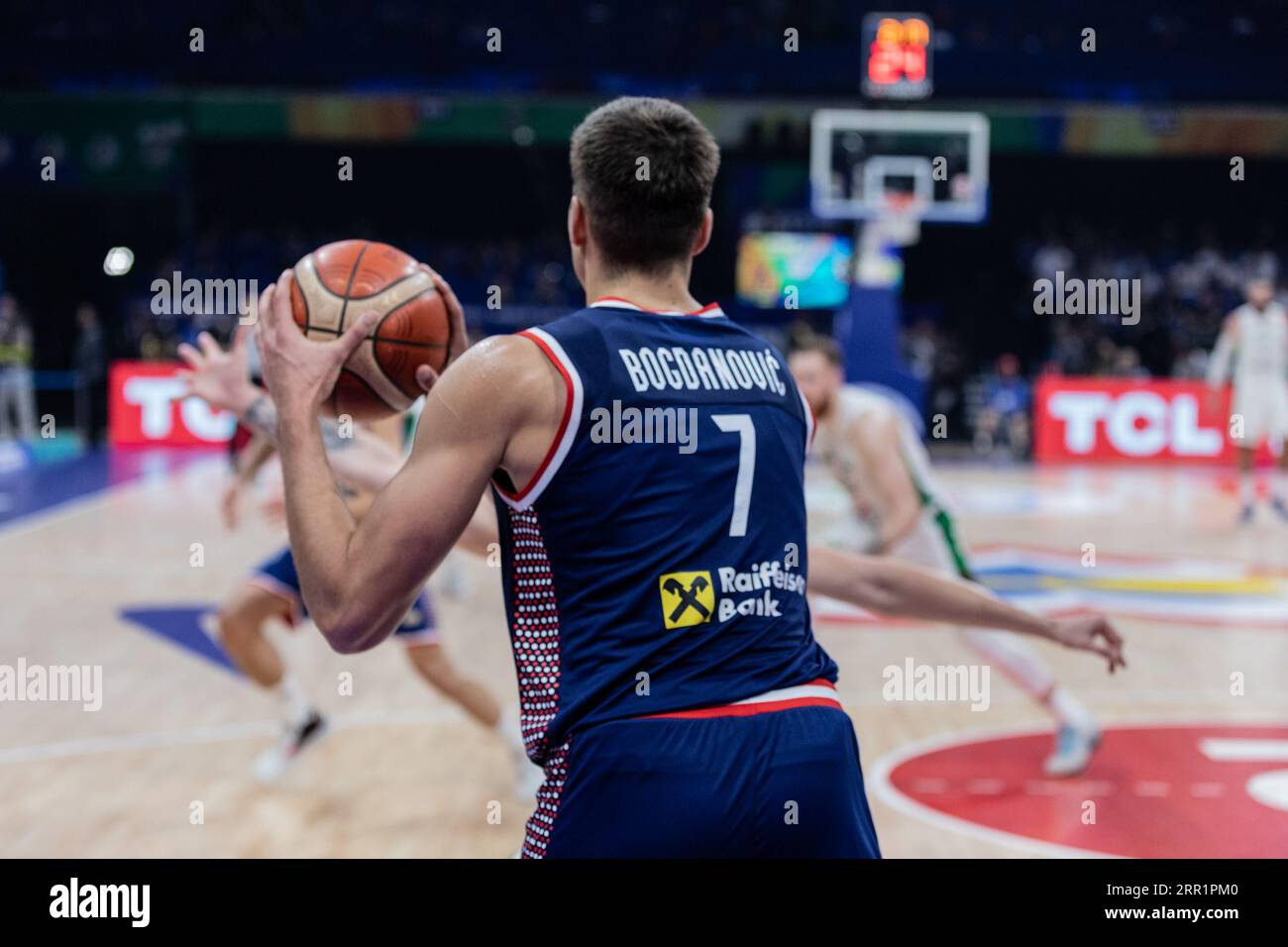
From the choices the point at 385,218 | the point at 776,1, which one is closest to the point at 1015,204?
the point at 776,1

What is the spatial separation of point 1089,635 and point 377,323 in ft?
4.79

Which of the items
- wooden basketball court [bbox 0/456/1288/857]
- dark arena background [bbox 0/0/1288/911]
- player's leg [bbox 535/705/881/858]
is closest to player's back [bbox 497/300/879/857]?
player's leg [bbox 535/705/881/858]

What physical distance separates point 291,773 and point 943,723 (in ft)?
9.15

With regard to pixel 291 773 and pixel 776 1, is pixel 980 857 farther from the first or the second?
pixel 776 1

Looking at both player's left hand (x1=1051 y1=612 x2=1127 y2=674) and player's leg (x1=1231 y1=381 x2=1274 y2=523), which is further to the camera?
player's leg (x1=1231 y1=381 x2=1274 y2=523)

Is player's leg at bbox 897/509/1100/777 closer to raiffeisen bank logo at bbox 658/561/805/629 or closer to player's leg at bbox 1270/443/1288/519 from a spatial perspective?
raiffeisen bank logo at bbox 658/561/805/629

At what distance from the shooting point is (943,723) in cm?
632

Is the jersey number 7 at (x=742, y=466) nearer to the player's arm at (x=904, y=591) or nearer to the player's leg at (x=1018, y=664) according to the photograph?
the player's arm at (x=904, y=591)

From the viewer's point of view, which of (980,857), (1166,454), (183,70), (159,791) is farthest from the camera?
(183,70)

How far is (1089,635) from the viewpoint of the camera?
2756 mm

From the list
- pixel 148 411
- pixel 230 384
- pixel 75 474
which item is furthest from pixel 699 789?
pixel 148 411

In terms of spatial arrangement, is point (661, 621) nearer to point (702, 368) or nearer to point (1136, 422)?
point (702, 368)

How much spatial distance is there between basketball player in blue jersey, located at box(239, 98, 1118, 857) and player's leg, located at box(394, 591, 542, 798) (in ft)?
10.5

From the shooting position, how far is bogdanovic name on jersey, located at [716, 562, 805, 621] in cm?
203
